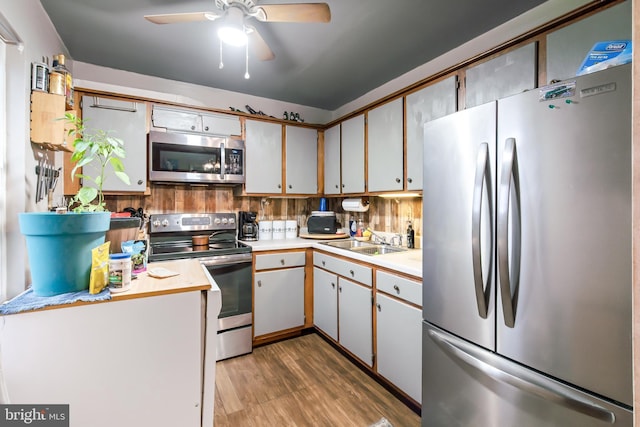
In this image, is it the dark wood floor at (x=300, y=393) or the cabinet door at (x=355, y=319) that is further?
the cabinet door at (x=355, y=319)

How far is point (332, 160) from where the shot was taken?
3.04m

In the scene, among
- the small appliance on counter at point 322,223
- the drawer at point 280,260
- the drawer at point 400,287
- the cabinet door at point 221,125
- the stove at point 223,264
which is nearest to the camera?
the drawer at point 400,287

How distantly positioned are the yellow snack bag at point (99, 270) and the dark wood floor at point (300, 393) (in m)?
1.22

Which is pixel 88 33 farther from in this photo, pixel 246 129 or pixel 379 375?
pixel 379 375

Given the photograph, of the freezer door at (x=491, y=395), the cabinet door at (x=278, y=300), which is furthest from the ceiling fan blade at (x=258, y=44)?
the freezer door at (x=491, y=395)

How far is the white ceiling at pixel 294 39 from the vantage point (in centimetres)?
173

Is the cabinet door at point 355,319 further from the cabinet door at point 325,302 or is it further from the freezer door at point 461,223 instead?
the freezer door at point 461,223

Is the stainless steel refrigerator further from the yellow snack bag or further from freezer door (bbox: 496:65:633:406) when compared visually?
the yellow snack bag

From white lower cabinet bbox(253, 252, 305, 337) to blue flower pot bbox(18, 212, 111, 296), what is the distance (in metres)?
1.62

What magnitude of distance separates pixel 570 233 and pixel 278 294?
217 cm

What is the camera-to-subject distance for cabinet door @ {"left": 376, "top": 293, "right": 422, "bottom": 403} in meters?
1.66

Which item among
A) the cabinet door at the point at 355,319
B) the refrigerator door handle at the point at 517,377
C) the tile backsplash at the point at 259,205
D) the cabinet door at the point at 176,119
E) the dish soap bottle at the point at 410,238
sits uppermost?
the cabinet door at the point at 176,119

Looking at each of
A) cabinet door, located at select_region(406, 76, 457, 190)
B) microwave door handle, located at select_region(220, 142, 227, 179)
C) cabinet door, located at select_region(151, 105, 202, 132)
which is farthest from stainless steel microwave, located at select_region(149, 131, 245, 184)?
cabinet door, located at select_region(406, 76, 457, 190)

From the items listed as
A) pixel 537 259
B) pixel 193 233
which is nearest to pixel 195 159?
pixel 193 233
